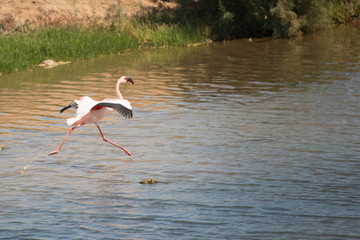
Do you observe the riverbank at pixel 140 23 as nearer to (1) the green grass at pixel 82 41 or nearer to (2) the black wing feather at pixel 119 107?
(1) the green grass at pixel 82 41

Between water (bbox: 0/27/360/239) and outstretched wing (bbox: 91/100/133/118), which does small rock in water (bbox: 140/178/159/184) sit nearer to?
water (bbox: 0/27/360/239)

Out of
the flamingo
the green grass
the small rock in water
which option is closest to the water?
the small rock in water

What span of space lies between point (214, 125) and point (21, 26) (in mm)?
13389

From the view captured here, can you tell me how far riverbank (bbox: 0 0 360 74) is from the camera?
2006 centimetres

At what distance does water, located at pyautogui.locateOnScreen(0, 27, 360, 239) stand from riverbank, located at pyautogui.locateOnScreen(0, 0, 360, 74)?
151 inches

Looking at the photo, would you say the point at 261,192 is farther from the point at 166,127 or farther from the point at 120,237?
the point at 166,127

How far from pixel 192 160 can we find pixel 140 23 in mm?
16894

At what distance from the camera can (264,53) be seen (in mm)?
20672

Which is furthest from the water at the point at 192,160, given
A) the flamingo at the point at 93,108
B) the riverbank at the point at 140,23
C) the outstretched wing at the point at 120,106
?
the riverbank at the point at 140,23

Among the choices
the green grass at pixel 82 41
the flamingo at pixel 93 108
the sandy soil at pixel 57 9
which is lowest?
the flamingo at pixel 93 108

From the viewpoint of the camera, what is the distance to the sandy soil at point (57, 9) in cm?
2286

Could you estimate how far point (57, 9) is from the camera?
2427 centimetres

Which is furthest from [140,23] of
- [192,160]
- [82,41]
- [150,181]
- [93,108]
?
[150,181]

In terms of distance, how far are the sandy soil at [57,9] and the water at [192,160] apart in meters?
7.25
